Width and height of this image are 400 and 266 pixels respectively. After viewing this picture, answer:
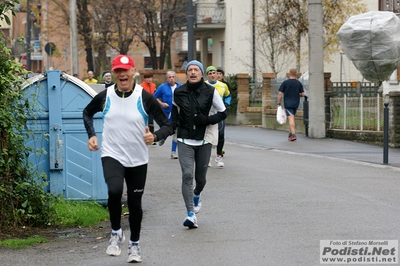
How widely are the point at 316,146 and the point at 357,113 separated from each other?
172 cm

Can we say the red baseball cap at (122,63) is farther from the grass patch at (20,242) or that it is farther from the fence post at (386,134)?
the fence post at (386,134)

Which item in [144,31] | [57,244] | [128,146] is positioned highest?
[144,31]

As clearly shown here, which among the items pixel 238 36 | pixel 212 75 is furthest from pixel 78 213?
pixel 238 36

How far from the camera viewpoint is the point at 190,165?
941 centimetres

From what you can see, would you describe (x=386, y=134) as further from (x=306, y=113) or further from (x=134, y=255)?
Answer: (x=134, y=255)

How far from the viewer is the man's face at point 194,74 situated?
9.50m

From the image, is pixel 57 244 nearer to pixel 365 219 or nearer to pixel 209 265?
pixel 209 265

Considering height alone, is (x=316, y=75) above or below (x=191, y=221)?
above

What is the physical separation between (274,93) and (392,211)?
57.7ft

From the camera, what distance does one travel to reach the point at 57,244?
8.69 m

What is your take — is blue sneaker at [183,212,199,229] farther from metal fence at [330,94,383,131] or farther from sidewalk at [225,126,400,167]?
metal fence at [330,94,383,131]

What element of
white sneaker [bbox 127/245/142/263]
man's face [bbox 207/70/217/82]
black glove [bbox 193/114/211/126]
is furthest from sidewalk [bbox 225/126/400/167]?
white sneaker [bbox 127/245/142/263]

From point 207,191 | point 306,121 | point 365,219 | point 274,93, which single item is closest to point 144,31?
point 274,93

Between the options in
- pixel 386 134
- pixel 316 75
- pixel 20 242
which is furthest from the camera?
pixel 316 75
